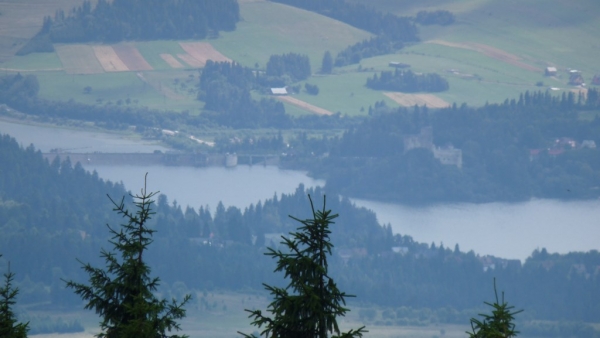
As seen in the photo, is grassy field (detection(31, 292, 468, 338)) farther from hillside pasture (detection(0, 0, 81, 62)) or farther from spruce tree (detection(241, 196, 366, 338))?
hillside pasture (detection(0, 0, 81, 62))

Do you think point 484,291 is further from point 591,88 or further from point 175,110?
point 591,88

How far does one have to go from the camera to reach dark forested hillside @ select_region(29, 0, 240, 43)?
3487 inches

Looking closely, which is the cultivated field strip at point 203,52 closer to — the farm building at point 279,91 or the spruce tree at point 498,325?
the farm building at point 279,91

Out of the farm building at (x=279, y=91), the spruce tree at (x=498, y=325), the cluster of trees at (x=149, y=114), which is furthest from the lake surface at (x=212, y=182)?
the spruce tree at (x=498, y=325)

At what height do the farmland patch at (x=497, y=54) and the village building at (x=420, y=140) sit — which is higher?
the farmland patch at (x=497, y=54)

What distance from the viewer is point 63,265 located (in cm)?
5553

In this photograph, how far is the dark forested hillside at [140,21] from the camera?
8856cm

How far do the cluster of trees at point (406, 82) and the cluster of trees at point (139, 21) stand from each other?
1126 cm

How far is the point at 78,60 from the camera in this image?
8350 centimetres

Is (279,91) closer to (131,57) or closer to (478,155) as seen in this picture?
(131,57)

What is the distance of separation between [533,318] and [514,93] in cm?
3754

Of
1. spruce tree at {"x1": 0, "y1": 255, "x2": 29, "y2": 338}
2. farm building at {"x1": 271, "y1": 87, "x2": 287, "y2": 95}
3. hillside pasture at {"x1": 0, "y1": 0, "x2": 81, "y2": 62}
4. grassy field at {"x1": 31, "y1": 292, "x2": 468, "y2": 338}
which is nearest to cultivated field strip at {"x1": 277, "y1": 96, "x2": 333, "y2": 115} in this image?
farm building at {"x1": 271, "y1": 87, "x2": 287, "y2": 95}

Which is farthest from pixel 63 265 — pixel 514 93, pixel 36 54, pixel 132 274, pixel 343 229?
pixel 132 274

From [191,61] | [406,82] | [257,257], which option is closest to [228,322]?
[257,257]
